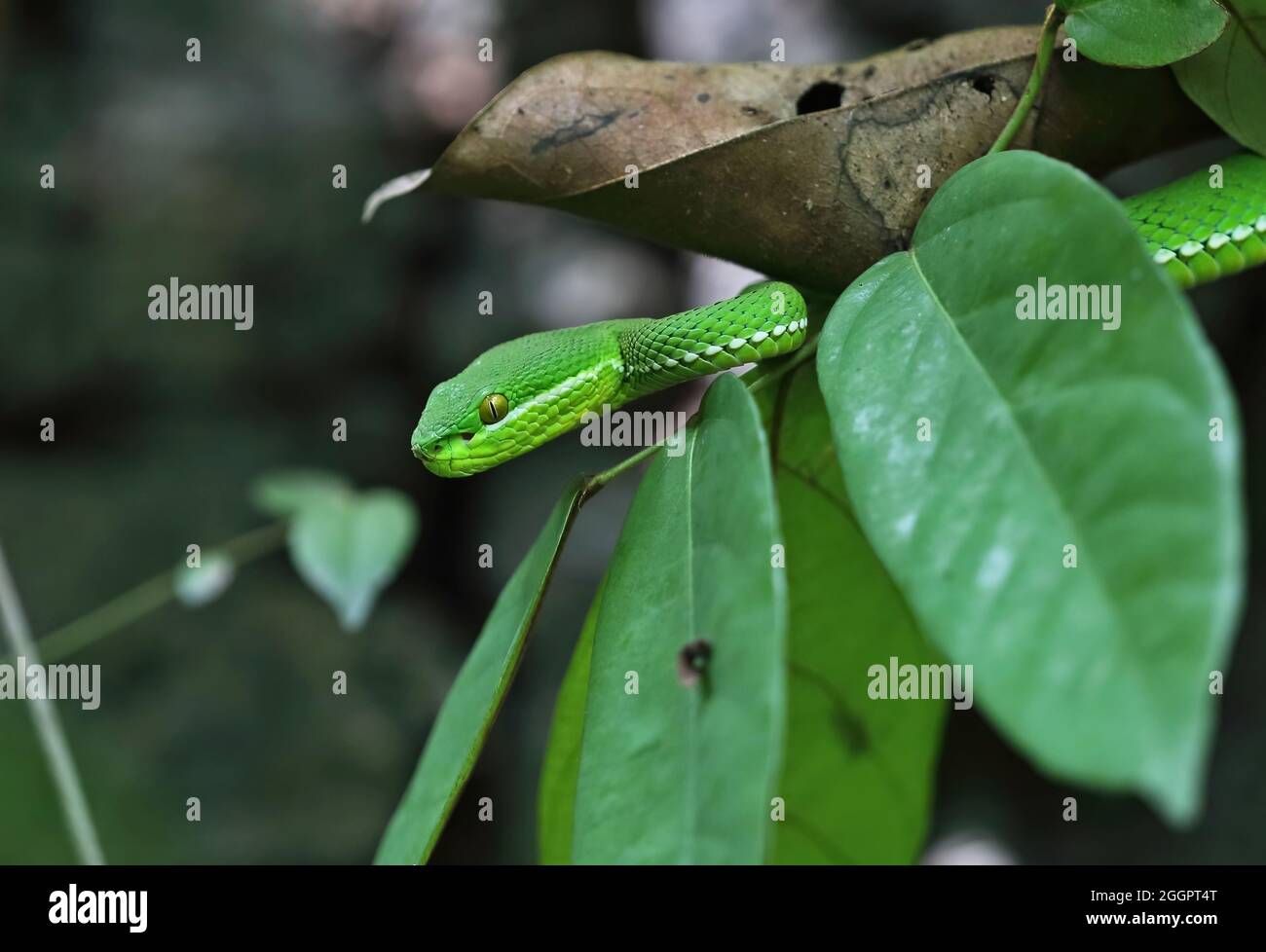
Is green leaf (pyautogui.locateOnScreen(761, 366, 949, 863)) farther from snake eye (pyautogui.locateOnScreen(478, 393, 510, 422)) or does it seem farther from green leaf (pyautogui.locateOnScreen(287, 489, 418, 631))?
green leaf (pyautogui.locateOnScreen(287, 489, 418, 631))

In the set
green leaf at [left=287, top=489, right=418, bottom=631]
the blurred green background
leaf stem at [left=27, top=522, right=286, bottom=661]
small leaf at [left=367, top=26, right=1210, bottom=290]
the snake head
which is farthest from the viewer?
the blurred green background

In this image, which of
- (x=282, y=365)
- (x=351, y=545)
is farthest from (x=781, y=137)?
(x=282, y=365)

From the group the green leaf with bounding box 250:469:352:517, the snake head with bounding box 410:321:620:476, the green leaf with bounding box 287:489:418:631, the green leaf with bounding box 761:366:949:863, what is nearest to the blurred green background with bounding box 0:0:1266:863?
the green leaf with bounding box 250:469:352:517

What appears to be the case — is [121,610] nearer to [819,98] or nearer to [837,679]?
[837,679]

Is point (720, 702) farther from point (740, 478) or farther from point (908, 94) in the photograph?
point (908, 94)

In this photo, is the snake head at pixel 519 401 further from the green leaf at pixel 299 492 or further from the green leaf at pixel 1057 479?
the green leaf at pixel 299 492

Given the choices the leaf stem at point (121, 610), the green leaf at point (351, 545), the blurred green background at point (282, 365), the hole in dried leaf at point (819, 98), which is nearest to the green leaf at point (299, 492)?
the green leaf at point (351, 545)

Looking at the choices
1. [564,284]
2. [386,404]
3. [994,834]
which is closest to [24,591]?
[386,404]
